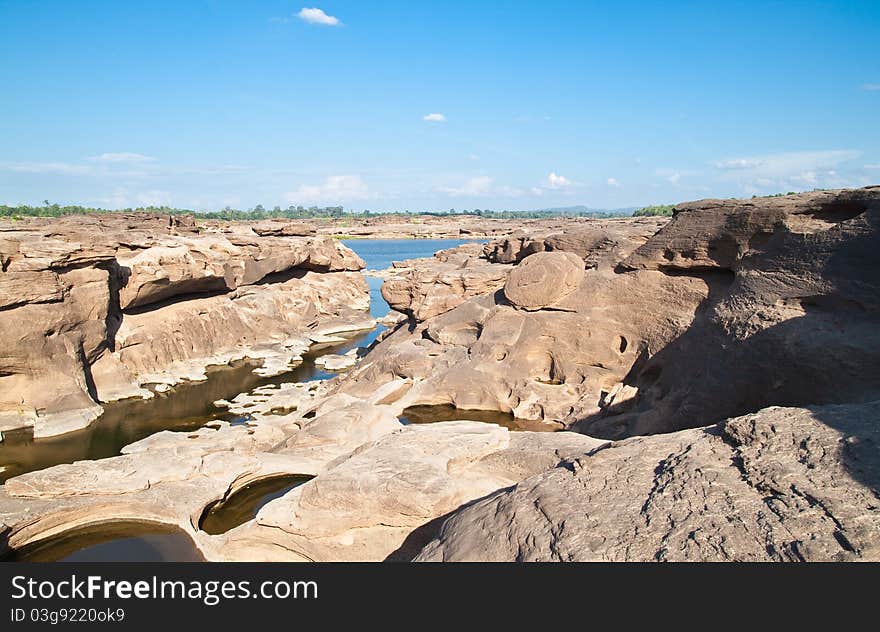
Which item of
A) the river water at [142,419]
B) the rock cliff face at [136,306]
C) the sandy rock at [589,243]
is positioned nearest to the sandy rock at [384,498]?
the river water at [142,419]

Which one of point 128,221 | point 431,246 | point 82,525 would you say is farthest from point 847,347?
point 431,246

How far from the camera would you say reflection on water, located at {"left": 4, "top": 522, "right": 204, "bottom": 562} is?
9352 millimetres

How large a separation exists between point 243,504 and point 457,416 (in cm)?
672

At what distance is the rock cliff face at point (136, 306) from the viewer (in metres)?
16.9

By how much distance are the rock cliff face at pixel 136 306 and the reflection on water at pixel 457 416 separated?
1012cm

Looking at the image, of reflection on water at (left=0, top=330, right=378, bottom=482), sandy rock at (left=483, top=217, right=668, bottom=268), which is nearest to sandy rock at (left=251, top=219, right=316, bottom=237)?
reflection on water at (left=0, top=330, right=378, bottom=482)

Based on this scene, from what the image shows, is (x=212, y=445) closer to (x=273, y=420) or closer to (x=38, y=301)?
(x=273, y=420)

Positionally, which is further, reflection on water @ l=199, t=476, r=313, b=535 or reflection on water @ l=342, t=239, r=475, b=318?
reflection on water @ l=342, t=239, r=475, b=318

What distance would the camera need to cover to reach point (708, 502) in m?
5.55

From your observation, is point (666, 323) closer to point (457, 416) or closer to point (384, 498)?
point (457, 416)

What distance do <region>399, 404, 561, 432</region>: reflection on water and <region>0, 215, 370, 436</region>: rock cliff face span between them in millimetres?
10123

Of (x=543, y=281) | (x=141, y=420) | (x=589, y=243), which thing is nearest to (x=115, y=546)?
(x=141, y=420)

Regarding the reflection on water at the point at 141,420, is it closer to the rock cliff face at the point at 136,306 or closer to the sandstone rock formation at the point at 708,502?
the rock cliff face at the point at 136,306

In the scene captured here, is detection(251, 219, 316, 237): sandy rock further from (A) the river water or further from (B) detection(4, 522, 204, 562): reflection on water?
(B) detection(4, 522, 204, 562): reflection on water
